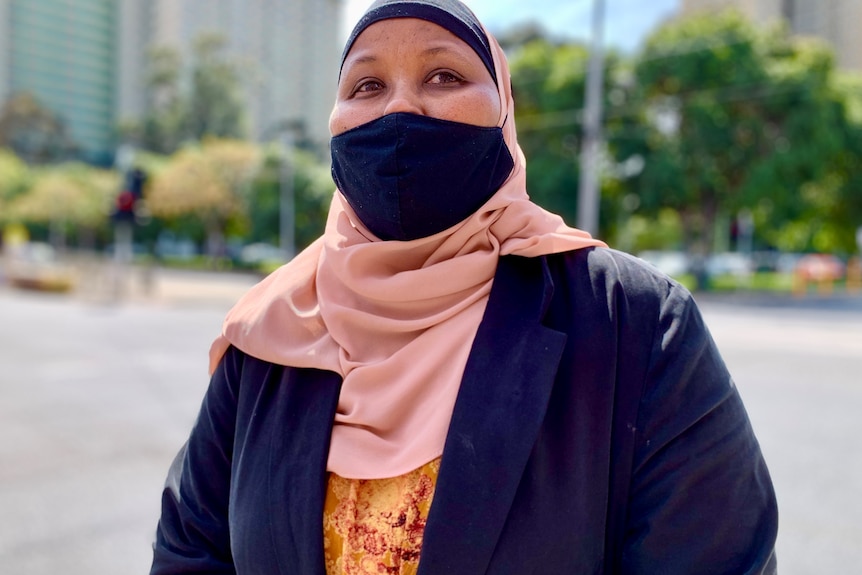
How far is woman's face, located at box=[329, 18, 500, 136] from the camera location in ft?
3.98

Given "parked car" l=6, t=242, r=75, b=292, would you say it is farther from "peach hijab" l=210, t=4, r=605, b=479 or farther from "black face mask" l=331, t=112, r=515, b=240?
"black face mask" l=331, t=112, r=515, b=240

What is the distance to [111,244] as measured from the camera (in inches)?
2211

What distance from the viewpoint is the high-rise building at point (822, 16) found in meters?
64.6

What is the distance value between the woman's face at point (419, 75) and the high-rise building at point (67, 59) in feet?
321

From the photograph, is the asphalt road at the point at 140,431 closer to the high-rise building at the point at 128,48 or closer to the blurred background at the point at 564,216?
the blurred background at the point at 564,216

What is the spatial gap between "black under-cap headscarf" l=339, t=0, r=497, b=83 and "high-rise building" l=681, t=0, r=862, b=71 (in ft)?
223

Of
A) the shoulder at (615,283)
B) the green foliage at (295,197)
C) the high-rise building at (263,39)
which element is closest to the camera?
the shoulder at (615,283)

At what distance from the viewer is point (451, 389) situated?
112 cm

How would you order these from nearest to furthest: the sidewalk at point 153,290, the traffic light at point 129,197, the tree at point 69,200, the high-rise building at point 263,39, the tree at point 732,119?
the traffic light at point 129,197
the sidewalk at point 153,290
the tree at point 732,119
the tree at point 69,200
the high-rise building at point 263,39

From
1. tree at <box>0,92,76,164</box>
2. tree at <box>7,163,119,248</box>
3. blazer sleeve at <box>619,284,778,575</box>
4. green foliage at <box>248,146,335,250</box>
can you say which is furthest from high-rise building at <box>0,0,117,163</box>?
blazer sleeve at <box>619,284,778,575</box>

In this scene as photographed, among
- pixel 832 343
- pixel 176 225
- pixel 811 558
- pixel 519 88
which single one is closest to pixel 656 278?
pixel 811 558

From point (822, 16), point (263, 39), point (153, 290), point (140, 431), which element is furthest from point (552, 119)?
point (263, 39)

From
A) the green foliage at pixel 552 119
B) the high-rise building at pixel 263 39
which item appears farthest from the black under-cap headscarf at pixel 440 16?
the high-rise building at pixel 263 39

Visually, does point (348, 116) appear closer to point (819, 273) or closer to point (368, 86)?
point (368, 86)
